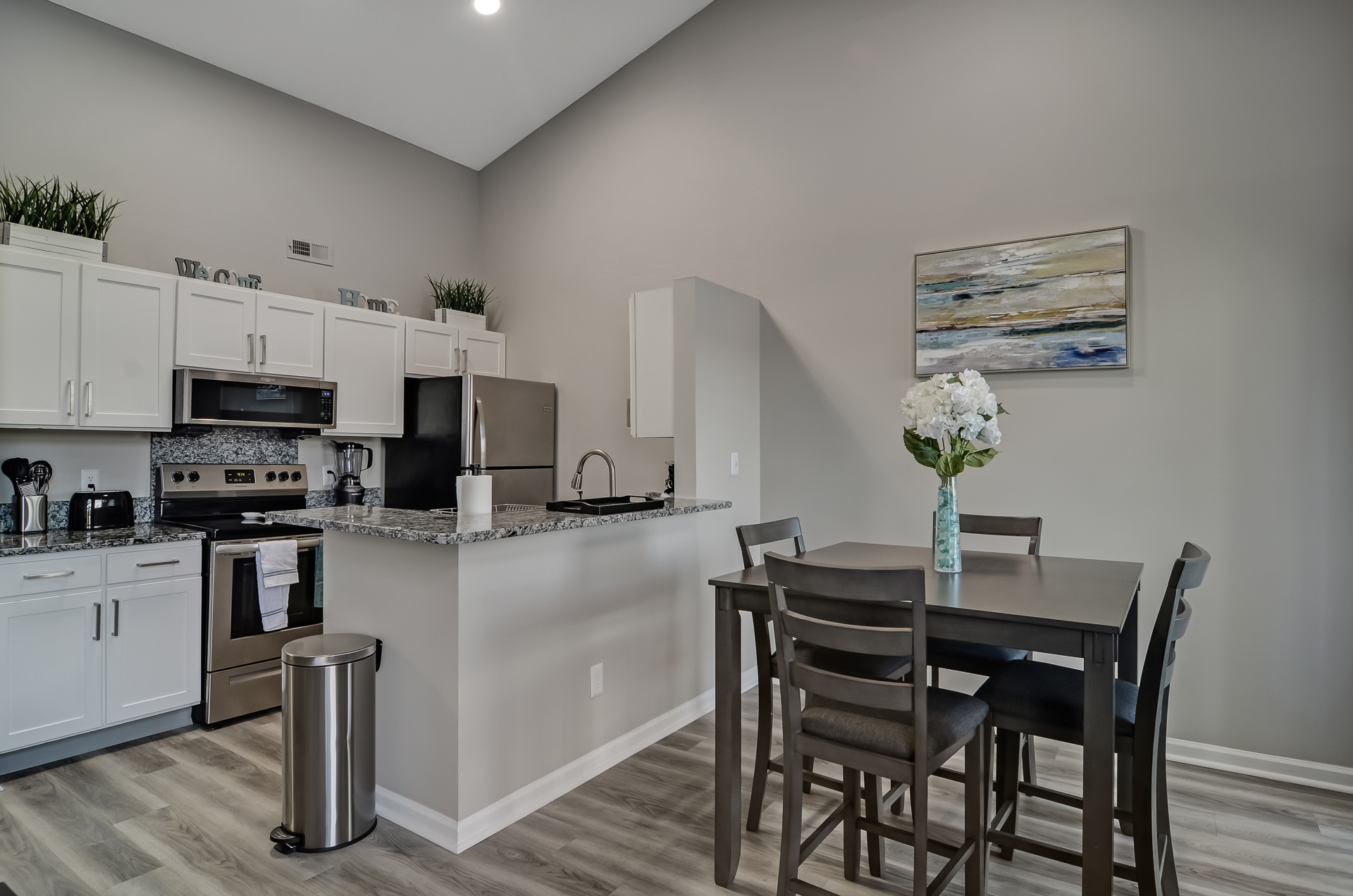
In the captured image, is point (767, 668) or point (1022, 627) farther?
point (767, 668)

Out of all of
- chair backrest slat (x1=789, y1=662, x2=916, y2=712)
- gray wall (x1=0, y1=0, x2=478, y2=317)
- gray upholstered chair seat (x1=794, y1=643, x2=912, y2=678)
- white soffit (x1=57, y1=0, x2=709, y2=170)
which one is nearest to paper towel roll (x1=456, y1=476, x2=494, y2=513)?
gray upholstered chair seat (x1=794, y1=643, x2=912, y2=678)

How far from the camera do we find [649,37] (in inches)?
172

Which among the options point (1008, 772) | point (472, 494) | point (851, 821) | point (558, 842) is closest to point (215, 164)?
point (472, 494)

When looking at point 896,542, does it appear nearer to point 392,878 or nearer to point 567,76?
point 392,878

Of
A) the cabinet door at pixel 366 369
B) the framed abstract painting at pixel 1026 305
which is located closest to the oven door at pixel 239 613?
the cabinet door at pixel 366 369

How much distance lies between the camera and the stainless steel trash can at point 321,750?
2.26 meters

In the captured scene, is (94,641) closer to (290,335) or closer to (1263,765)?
(290,335)

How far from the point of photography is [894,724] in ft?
5.81

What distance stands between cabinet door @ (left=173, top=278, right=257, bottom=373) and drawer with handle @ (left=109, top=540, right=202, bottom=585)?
2.90 ft

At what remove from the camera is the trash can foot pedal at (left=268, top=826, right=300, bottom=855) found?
2250 mm

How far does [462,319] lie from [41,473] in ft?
7.69

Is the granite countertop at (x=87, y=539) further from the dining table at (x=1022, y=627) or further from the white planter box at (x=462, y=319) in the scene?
the dining table at (x=1022, y=627)

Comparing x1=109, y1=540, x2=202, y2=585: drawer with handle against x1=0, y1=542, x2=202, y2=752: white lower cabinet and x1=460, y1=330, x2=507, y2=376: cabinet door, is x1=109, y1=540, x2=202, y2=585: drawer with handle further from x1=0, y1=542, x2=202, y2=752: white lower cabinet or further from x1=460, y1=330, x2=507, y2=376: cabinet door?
x1=460, y1=330, x2=507, y2=376: cabinet door

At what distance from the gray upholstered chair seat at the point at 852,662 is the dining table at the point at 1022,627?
0.18 metres
